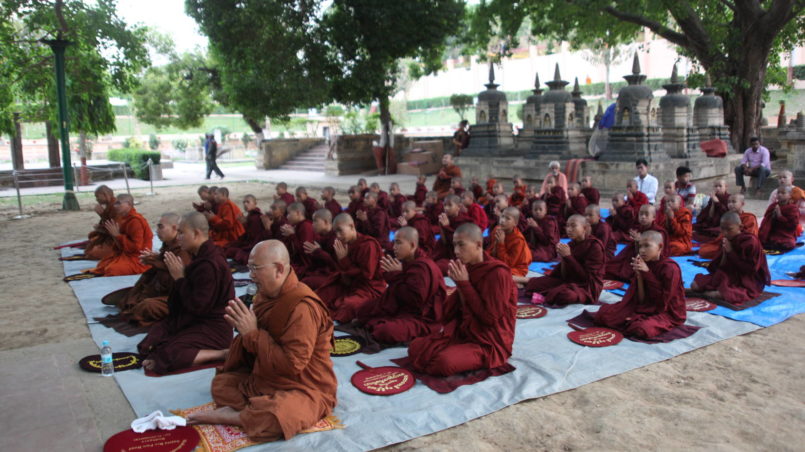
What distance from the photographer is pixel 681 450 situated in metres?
3.62

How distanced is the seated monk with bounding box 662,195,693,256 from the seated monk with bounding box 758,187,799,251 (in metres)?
1.14

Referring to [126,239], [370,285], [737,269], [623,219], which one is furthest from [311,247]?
[623,219]

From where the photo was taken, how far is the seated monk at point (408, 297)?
211 inches

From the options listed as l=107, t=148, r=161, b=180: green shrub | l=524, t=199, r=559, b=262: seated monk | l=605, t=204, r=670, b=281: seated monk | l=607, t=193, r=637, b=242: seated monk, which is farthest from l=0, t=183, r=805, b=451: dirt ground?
l=107, t=148, r=161, b=180: green shrub

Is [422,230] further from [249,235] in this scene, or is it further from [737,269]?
[737,269]

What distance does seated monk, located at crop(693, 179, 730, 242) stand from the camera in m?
9.62

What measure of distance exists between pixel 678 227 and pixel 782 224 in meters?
1.49

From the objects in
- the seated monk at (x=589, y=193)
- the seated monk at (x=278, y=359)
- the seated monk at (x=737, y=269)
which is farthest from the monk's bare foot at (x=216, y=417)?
the seated monk at (x=589, y=193)

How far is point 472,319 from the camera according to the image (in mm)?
4762

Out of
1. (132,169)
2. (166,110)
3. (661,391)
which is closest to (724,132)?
(661,391)

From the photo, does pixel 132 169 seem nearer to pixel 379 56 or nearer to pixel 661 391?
pixel 379 56

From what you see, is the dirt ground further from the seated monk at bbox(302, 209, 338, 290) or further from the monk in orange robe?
the monk in orange robe

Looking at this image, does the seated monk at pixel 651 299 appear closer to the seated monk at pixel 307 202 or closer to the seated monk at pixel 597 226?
the seated monk at pixel 597 226

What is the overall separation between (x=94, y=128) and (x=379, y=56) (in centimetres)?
927
